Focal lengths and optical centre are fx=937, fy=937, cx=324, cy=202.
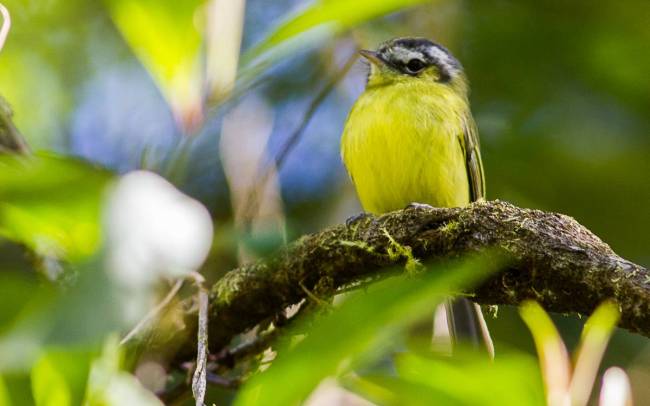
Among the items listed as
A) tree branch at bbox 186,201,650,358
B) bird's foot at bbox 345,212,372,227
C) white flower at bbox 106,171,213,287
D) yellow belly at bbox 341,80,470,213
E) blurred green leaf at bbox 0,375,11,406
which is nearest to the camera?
white flower at bbox 106,171,213,287

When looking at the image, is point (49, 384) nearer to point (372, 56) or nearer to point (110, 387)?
point (110, 387)

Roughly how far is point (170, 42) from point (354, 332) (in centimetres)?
80

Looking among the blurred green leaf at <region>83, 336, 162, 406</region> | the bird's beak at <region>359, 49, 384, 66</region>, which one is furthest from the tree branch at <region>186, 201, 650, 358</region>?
the bird's beak at <region>359, 49, 384, 66</region>

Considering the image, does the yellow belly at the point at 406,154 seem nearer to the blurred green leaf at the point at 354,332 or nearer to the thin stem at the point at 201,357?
the thin stem at the point at 201,357

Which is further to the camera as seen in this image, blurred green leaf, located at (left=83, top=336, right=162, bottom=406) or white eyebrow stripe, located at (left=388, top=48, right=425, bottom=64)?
white eyebrow stripe, located at (left=388, top=48, right=425, bottom=64)

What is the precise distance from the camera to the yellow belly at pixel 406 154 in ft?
11.9

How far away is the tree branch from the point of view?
218 centimetres

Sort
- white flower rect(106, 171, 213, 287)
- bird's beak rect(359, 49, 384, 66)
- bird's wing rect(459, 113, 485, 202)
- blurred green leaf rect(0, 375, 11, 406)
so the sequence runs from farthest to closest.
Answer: bird's beak rect(359, 49, 384, 66) → bird's wing rect(459, 113, 485, 202) → blurred green leaf rect(0, 375, 11, 406) → white flower rect(106, 171, 213, 287)

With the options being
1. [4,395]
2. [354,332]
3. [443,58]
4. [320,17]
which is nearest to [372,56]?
[443,58]

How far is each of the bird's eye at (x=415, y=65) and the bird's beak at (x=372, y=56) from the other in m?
0.13

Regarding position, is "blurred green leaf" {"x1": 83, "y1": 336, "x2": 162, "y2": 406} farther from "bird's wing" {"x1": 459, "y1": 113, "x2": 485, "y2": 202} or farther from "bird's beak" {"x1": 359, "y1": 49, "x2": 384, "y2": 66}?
"bird's beak" {"x1": 359, "y1": 49, "x2": 384, "y2": 66}

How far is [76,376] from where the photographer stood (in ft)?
5.48

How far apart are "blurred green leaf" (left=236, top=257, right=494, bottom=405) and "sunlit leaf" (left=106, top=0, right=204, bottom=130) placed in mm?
722

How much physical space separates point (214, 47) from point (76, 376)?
2.95 feet
